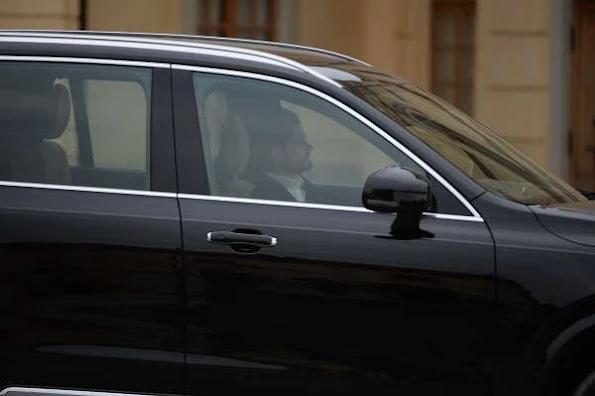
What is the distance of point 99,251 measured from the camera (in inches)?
227

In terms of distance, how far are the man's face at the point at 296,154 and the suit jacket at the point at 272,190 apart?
6 centimetres

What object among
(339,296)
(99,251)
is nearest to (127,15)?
(99,251)

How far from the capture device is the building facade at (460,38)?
13719mm

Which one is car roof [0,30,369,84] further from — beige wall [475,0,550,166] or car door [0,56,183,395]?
beige wall [475,0,550,166]

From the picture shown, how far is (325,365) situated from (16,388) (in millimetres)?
1132

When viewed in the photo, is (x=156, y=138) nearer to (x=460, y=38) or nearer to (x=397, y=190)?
(x=397, y=190)

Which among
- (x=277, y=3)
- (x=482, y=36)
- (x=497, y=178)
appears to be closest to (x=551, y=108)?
(x=482, y=36)

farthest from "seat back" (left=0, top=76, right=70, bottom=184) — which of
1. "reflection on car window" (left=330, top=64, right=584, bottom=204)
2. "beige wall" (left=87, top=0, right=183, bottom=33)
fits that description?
"beige wall" (left=87, top=0, right=183, bottom=33)

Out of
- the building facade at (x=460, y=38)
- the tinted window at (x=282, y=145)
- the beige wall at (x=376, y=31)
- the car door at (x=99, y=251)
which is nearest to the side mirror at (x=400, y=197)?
the tinted window at (x=282, y=145)

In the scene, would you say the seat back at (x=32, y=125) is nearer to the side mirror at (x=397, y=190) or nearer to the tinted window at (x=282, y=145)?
the tinted window at (x=282, y=145)

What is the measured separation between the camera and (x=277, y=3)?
48.3ft

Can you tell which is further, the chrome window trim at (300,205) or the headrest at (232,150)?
the headrest at (232,150)

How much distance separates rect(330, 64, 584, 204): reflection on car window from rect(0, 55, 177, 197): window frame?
0.68 meters

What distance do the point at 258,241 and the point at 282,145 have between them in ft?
1.36
